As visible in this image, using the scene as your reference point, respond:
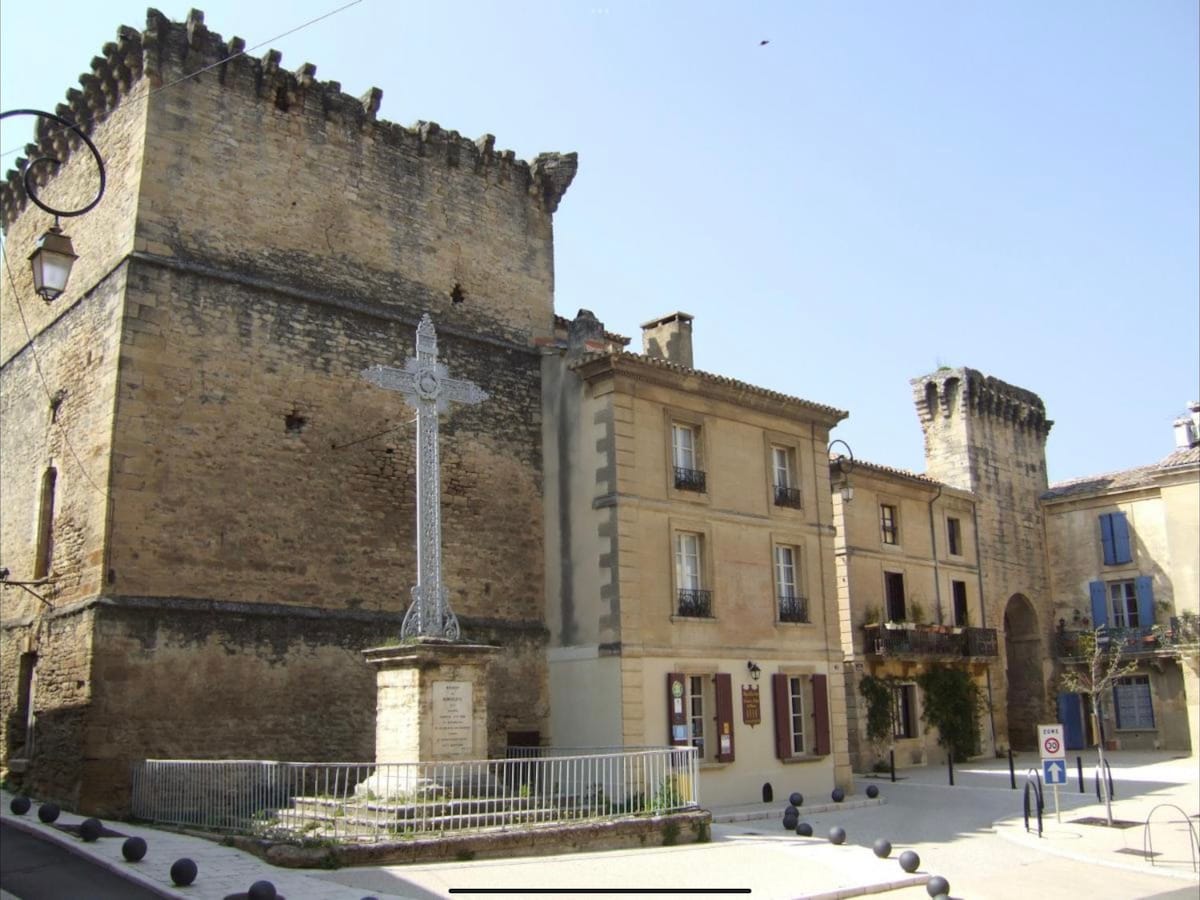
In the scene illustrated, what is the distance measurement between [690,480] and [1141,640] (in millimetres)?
19157

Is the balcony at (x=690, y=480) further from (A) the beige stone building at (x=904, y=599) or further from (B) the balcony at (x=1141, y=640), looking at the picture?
(B) the balcony at (x=1141, y=640)

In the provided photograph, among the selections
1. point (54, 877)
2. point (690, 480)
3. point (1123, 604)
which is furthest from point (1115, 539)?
point (54, 877)

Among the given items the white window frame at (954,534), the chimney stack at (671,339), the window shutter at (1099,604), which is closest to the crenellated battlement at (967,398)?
the white window frame at (954,534)

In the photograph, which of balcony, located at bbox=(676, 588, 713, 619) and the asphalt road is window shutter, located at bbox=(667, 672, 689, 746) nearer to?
balcony, located at bbox=(676, 588, 713, 619)

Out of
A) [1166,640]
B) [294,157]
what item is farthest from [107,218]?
[1166,640]

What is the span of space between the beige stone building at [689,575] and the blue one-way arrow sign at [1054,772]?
5210mm

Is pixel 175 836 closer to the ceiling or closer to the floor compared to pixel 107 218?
closer to the floor

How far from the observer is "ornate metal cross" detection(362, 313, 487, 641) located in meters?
13.8

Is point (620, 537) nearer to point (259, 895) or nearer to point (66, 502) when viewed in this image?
point (66, 502)

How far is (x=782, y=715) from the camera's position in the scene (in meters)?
20.2

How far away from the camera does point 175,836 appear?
13000 millimetres

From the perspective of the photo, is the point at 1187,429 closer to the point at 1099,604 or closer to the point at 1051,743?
the point at 1099,604

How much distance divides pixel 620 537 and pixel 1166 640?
67.5 feet

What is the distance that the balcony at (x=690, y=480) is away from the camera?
64.7ft
